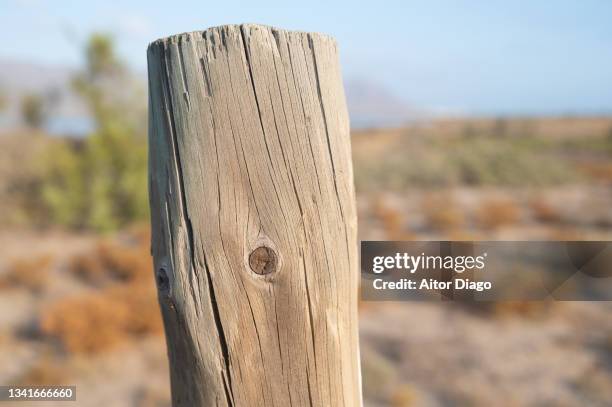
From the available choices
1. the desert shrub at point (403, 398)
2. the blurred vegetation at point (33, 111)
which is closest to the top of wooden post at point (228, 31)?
the desert shrub at point (403, 398)

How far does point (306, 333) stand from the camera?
1.30m

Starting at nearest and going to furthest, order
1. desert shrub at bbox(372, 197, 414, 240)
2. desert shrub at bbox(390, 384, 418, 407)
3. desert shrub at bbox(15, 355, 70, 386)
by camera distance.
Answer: desert shrub at bbox(390, 384, 418, 407) < desert shrub at bbox(15, 355, 70, 386) < desert shrub at bbox(372, 197, 414, 240)

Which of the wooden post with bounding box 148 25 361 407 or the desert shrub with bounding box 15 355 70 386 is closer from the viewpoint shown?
the wooden post with bounding box 148 25 361 407

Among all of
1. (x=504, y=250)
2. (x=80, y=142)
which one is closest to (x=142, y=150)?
(x=80, y=142)

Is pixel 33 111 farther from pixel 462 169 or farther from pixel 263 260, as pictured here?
pixel 263 260

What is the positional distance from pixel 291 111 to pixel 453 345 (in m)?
5.56

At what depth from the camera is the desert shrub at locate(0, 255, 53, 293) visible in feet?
25.5

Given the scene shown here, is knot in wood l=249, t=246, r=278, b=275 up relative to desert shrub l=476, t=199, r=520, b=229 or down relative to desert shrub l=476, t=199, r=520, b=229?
up

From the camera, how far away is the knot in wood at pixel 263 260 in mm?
1263

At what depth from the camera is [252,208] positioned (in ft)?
4.11

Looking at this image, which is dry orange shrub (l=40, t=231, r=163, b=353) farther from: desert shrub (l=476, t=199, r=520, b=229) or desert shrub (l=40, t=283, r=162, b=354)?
desert shrub (l=476, t=199, r=520, b=229)

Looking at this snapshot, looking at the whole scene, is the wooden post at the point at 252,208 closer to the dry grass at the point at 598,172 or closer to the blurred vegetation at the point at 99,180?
the blurred vegetation at the point at 99,180

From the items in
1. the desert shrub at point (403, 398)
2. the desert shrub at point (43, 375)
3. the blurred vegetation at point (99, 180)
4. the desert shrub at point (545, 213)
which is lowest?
the desert shrub at point (403, 398)

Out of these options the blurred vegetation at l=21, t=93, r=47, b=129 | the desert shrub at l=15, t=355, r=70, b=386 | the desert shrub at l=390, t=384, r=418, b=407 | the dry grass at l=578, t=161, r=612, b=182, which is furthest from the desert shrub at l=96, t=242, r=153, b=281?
the dry grass at l=578, t=161, r=612, b=182
